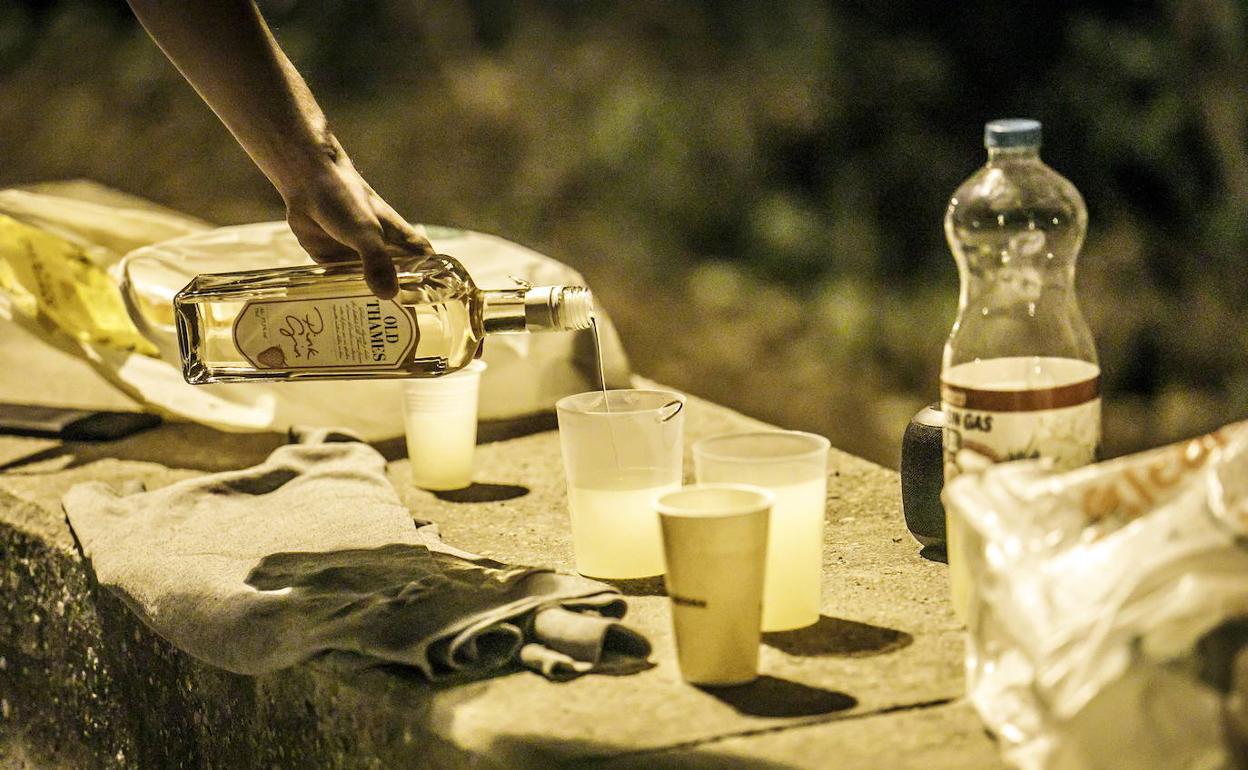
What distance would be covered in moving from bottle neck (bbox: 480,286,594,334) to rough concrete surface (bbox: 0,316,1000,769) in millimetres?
241

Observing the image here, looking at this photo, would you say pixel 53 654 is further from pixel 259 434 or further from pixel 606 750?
pixel 606 750

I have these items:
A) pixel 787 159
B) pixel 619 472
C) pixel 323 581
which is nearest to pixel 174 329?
pixel 323 581

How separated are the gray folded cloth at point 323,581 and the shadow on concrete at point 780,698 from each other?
95mm

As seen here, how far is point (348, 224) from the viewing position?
4.31ft

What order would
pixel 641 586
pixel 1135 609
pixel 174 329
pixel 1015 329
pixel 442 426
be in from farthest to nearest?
pixel 174 329 → pixel 442 426 → pixel 641 586 → pixel 1015 329 → pixel 1135 609

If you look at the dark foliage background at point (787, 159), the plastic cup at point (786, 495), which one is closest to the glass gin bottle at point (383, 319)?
the plastic cup at point (786, 495)

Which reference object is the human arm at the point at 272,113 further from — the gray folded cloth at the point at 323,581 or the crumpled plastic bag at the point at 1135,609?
the crumpled plastic bag at the point at 1135,609

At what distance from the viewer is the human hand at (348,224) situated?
1291 mm

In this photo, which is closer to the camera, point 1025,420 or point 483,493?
point 1025,420

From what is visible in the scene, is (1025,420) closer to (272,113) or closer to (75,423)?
(272,113)

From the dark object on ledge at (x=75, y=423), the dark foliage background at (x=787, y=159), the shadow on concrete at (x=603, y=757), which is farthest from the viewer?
the dark foliage background at (x=787, y=159)

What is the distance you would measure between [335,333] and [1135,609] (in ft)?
2.69

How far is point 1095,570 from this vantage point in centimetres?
81

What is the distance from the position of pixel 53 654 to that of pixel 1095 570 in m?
1.31
